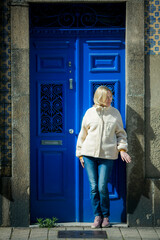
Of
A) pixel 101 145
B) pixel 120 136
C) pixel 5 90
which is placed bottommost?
pixel 101 145

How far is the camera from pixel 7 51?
6.01 m

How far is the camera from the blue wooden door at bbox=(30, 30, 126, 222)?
6188mm

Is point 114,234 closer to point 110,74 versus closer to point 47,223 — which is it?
point 47,223

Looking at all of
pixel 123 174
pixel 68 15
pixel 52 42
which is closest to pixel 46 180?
pixel 123 174

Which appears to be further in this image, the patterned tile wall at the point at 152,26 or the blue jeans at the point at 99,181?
the patterned tile wall at the point at 152,26

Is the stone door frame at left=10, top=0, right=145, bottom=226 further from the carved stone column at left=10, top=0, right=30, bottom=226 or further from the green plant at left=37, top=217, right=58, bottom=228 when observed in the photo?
the green plant at left=37, top=217, right=58, bottom=228

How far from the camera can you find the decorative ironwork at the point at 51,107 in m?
6.21

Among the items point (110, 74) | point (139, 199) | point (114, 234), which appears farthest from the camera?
point (110, 74)

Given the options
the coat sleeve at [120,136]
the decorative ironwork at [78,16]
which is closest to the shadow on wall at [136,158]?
the coat sleeve at [120,136]

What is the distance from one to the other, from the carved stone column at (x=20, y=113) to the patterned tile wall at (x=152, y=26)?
1592mm

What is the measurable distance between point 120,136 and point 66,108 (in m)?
0.87

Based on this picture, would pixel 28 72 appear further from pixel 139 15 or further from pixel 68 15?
pixel 139 15

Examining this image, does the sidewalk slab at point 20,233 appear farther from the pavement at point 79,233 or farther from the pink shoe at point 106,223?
the pink shoe at point 106,223

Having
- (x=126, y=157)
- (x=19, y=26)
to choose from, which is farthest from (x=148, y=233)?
(x=19, y=26)
